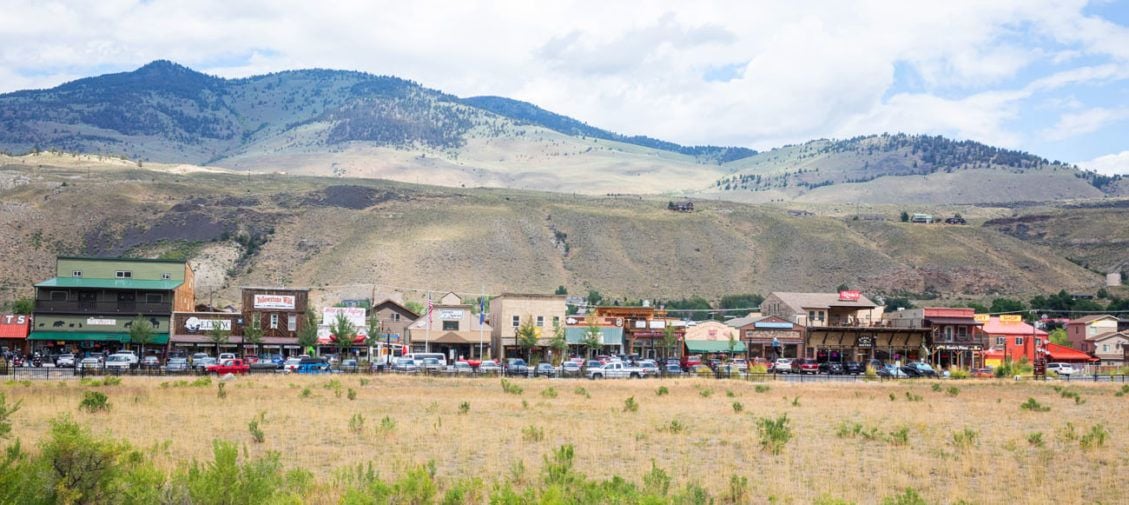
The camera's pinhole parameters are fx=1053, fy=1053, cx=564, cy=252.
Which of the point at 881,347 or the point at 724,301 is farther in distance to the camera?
the point at 724,301

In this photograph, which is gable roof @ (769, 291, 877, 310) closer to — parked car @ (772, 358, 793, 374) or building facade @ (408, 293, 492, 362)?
parked car @ (772, 358, 793, 374)

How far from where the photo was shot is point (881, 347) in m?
87.6

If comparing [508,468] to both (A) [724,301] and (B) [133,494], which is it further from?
(A) [724,301]

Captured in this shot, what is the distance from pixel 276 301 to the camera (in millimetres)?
79812

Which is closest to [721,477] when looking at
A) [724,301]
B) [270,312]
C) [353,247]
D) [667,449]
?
[667,449]

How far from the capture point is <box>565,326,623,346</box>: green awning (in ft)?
282

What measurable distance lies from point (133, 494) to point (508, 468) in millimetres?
9937

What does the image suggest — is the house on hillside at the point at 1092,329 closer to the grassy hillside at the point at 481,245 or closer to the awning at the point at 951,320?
the awning at the point at 951,320

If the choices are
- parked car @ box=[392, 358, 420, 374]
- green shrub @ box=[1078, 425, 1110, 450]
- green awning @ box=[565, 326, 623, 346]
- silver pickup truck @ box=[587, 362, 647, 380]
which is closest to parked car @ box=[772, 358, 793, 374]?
silver pickup truck @ box=[587, 362, 647, 380]

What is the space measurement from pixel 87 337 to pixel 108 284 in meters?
4.06

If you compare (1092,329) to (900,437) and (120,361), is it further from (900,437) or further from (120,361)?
(120,361)

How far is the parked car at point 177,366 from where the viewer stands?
54.1 meters

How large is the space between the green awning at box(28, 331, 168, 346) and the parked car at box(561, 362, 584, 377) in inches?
1259

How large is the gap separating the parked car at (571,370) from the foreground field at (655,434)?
14.0 m
